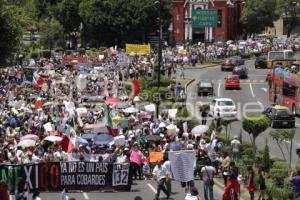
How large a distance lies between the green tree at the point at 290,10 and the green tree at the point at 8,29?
97467 millimetres

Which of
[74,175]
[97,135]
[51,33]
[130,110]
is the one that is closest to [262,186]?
[74,175]

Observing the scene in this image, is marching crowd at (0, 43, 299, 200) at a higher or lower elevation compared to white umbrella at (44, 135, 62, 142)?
lower

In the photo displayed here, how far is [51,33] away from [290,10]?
37541 millimetres

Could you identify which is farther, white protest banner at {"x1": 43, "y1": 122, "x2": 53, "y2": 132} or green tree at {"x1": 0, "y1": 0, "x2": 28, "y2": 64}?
white protest banner at {"x1": 43, "y1": 122, "x2": 53, "y2": 132}

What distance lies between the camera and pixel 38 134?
117ft

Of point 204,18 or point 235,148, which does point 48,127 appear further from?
point 204,18

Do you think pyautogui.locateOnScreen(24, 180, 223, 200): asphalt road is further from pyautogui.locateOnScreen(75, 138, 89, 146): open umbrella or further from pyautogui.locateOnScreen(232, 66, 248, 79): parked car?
pyautogui.locateOnScreen(232, 66, 248, 79): parked car

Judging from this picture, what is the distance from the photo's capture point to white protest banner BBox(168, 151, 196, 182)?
26.7m

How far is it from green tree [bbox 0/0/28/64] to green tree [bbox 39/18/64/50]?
81161 mm

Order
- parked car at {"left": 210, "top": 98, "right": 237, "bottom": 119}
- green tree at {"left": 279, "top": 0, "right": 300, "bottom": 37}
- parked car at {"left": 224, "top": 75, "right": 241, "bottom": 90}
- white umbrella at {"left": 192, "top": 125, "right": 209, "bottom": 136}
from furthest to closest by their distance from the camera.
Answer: green tree at {"left": 279, "top": 0, "right": 300, "bottom": 37}, parked car at {"left": 224, "top": 75, "right": 241, "bottom": 90}, parked car at {"left": 210, "top": 98, "right": 237, "bottom": 119}, white umbrella at {"left": 192, "top": 125, "right": 209, "bottom": 136}

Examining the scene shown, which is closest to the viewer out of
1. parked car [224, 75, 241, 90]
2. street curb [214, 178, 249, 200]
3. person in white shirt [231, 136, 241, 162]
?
street curb [214, 178, 249, 200]

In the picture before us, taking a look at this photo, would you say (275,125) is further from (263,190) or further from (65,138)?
(263,190)

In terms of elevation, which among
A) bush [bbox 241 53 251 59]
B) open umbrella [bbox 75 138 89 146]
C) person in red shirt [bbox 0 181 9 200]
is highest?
person in red shirt [bbox 0 181 9 200]

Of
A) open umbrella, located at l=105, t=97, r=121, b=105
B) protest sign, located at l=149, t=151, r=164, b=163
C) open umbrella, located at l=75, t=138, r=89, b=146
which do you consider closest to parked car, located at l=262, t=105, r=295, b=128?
open umbrella, located at l=105, t=97, r=121, b=105
